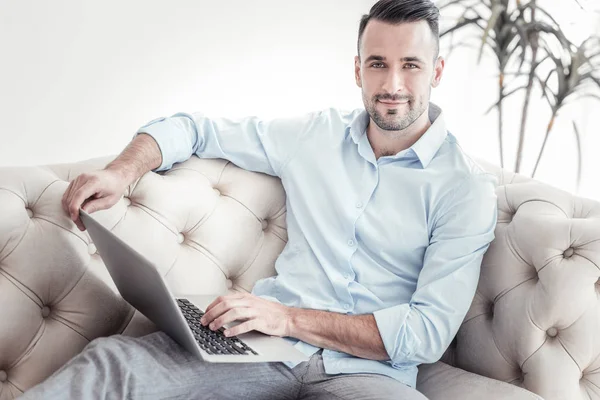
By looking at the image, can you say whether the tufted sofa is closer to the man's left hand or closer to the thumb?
the thumb

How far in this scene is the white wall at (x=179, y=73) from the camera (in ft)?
7.60

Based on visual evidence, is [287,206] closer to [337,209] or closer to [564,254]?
[337,209]

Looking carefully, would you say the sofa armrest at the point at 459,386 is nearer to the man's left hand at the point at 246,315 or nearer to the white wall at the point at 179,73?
the man's left hand at the point at 246,315

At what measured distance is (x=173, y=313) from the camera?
1.21 meters

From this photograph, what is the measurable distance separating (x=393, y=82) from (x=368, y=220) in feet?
1.10

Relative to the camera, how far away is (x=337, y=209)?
1.66 metres

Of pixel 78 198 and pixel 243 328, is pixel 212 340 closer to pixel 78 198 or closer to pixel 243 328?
pixel 243 328

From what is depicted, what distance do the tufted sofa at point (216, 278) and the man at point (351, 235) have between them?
7cm

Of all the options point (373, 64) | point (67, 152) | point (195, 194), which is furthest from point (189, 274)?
point (67, 152)

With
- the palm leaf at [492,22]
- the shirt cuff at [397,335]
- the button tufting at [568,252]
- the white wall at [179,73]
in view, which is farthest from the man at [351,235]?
the white wall at [179,73]

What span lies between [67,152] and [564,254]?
1.71 meters

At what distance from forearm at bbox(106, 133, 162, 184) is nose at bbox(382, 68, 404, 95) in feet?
1.86

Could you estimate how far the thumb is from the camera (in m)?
1.46

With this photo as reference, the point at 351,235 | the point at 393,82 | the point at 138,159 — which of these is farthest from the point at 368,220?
the point at 138,159
